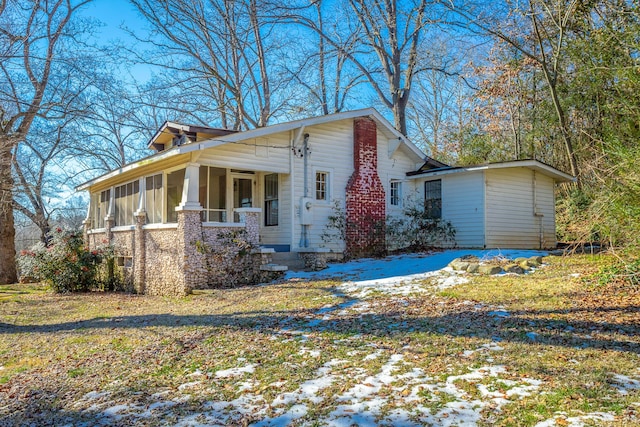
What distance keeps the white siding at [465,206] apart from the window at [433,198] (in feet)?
0.68

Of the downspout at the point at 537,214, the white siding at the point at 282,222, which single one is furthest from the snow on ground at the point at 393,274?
the downspout at the point at 537,214

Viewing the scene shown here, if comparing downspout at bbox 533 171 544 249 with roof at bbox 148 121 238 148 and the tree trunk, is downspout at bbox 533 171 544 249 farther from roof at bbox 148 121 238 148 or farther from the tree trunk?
the tree trunk

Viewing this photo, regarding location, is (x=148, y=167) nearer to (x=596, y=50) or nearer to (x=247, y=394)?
(x=247, y=394)

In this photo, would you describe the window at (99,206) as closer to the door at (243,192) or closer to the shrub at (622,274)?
the door at (243,192)

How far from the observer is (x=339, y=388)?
13.9ft

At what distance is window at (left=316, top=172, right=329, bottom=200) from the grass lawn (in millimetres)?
6026

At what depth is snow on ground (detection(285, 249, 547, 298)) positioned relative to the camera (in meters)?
9.07

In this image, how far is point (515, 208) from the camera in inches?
625

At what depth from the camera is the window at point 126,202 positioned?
1576 cm

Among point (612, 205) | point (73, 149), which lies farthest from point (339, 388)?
point (73, 149)

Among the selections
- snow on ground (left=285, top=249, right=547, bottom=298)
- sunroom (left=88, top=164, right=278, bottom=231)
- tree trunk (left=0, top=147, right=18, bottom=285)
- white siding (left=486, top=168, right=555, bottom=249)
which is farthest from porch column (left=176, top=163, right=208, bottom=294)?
tree trunk (left=0, top=147, right=18, bottom=285)

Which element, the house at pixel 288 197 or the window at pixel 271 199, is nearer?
the house at pixel 288 197

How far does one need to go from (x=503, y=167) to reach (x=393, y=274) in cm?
629

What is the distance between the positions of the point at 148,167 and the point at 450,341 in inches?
457
